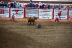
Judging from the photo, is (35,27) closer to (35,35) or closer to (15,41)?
(35,35)

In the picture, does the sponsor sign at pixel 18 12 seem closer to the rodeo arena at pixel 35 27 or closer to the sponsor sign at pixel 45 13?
the rodeo arena at pixel 35 27

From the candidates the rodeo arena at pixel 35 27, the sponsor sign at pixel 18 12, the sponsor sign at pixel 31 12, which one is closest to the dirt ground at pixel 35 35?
the rodeo arena at pixel 35 27

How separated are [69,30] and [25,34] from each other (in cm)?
217

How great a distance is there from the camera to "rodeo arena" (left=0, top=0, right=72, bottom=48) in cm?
804

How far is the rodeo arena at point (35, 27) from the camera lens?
8.04 metres

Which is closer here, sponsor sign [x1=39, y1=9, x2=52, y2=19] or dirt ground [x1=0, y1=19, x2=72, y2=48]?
dirt ground [x1=0, y1=19, x2=72, y2=48]

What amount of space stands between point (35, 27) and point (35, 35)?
1361mm

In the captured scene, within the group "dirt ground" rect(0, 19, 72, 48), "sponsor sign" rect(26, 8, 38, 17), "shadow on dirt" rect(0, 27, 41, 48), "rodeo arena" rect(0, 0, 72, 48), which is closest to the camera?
"shadow on dirt" rect(0, 27, 41, 48)

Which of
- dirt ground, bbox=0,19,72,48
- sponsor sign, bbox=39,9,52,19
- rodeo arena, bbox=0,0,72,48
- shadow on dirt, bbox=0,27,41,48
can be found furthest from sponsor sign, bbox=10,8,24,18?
shadow on dirt, bbox=0,27,41,48

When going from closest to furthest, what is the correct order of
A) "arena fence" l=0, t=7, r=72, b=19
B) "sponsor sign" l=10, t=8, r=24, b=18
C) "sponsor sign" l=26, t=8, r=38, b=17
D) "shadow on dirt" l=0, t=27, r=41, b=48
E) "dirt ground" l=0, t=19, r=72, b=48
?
"shadow on dirt" l=0, t=27, r=41, b=48 < "dirt ground" l=0, t=19, r=72, b=48 < "arena fence" l=0, t=7, r=72, b=19 < "sponsor sign" l=10, t=8, r=24, b=18 < "sponsor sign" l=26, t=8, r=38, b=17

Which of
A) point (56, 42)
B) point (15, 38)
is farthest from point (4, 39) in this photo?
point (56, 42)

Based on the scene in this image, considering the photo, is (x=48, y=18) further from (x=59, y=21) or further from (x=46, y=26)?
(x=46, y=26)

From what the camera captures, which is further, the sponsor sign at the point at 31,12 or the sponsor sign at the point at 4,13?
the sponsor sign at the point at 31,12

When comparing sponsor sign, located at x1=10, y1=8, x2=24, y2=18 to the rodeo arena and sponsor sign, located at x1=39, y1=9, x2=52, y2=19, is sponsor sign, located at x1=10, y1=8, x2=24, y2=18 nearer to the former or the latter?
the rodeo arena
